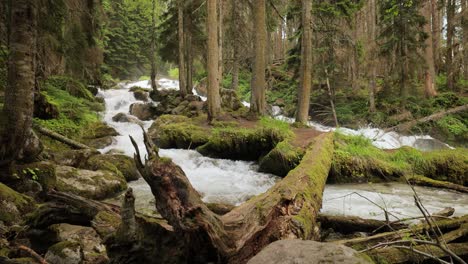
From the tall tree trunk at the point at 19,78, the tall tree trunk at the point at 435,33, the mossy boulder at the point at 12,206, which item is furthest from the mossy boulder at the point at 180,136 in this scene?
the tall tree trunk at the point at 435,33

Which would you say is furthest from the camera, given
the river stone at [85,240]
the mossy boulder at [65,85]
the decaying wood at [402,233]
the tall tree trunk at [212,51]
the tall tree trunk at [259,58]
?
the tall tree trunk at [259,58]

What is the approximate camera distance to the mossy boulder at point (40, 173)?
16.4 feet

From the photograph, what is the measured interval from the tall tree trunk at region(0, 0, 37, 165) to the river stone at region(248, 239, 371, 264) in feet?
13.4

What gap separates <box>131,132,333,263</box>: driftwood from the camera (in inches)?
106

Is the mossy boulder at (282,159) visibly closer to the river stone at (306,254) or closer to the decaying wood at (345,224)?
the decaying wood at (345,224)

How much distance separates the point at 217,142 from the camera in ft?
35.8

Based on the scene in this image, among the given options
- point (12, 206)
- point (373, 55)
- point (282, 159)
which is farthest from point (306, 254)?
point (373, 55)

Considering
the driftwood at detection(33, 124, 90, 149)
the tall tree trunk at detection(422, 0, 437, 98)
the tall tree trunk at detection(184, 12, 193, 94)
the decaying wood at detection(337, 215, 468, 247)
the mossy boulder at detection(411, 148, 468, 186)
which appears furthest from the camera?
the tall tree trunk at detection(184, 12, 193, 94)

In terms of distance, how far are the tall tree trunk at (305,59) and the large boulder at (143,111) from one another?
34.7 feet

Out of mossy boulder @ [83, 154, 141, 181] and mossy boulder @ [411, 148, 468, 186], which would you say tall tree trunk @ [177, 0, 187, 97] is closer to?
mossy boulder @ [83, 154, 141, 181]

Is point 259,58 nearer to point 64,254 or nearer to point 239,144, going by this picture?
point 239,144

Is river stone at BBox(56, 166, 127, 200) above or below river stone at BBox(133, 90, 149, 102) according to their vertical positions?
below

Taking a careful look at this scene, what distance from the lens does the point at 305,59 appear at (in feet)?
42.1

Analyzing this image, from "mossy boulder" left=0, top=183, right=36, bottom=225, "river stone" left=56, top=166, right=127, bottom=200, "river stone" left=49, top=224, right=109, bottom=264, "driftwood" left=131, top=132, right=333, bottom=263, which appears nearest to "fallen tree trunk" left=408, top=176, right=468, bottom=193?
"driftwood" left=131, top=132, right=333, bottom=263
